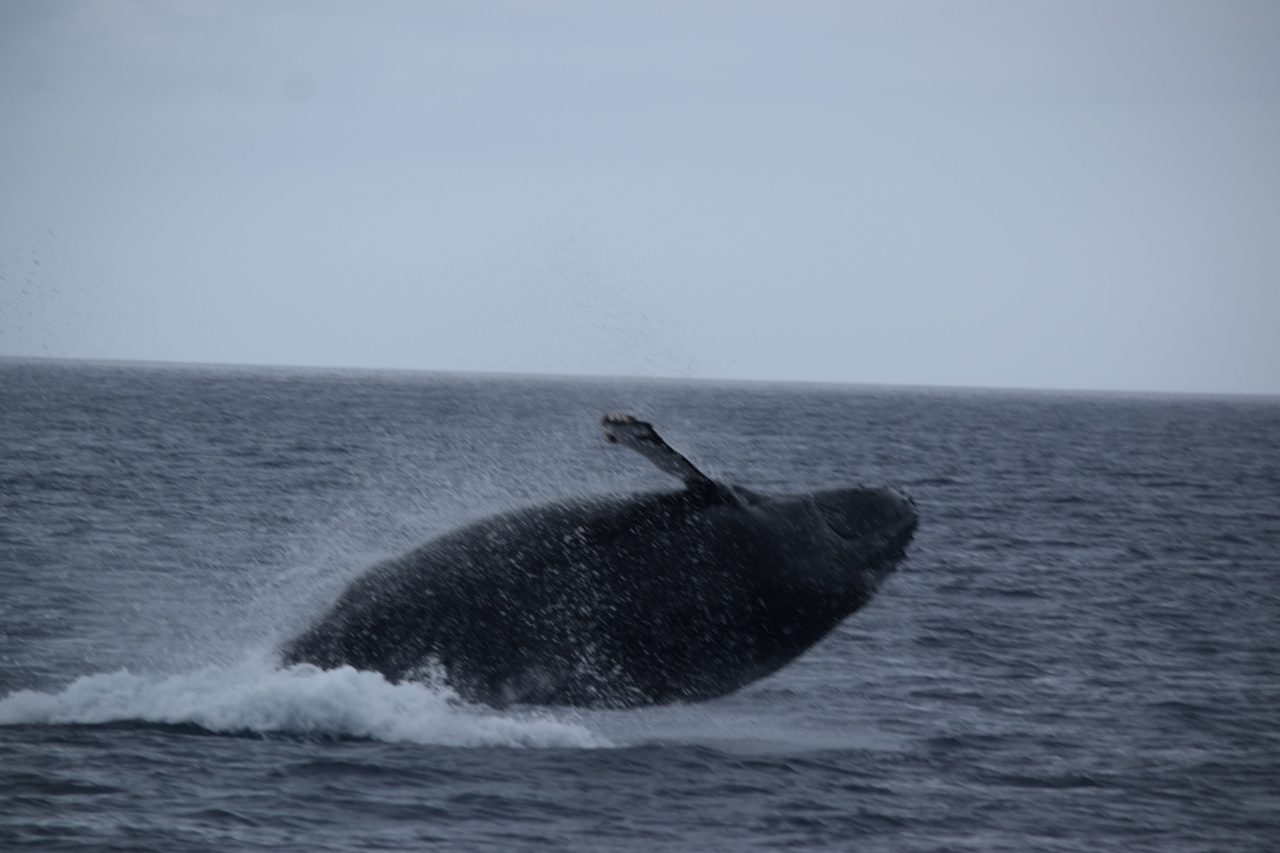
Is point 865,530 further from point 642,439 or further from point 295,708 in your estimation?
point 295,708

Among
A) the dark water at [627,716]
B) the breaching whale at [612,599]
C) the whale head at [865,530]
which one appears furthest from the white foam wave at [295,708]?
the whale head at [865,530]

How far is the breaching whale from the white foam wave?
17.5 inches

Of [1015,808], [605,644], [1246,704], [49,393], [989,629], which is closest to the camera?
[605,644]

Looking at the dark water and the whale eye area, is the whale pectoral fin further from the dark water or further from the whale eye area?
the dark water

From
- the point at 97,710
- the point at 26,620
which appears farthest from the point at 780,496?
the point at 26,620

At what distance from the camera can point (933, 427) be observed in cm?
11119

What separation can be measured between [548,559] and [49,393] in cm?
10506

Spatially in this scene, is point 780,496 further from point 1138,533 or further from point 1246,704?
point 1138,533

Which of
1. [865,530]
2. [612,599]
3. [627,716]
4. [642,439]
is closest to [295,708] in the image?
[612,599]

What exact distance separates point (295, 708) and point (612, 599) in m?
3.11

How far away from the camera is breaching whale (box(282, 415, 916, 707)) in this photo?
1077 centimetres

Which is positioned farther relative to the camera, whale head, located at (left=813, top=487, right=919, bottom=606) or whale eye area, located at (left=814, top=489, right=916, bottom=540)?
whale eye area, located at (left=814, top=489, right=916, bottom=540)

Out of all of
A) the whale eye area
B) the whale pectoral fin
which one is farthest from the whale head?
the whale pectoral fin

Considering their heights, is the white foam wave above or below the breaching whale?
below
